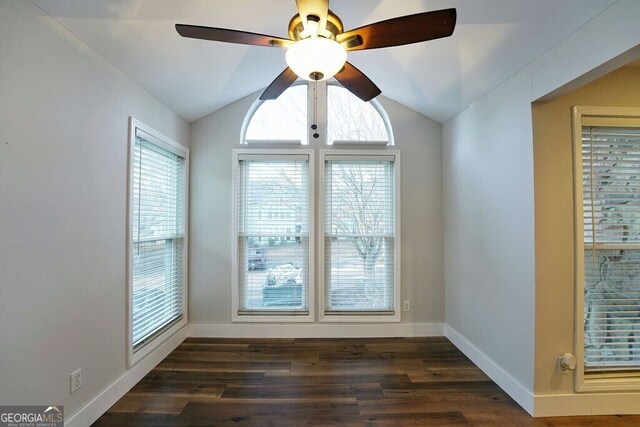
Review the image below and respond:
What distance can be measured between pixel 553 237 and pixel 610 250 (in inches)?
18.9

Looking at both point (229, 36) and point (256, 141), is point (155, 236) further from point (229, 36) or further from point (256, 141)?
point (229, 36)

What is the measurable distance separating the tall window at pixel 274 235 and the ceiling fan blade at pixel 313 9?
201 centimetres

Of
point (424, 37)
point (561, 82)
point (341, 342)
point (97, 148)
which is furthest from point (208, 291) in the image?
point (561, 82)

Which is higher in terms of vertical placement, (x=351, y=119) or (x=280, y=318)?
(x=351, y=119)

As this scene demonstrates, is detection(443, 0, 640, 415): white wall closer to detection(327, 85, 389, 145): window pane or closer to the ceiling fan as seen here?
detection(327, 85, 389, 145): window pane

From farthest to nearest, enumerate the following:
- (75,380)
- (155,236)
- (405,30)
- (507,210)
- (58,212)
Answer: (155,236)
(507,210)
(75,380)
(58,212)
(405,30)

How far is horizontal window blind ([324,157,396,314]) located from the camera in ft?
10.7

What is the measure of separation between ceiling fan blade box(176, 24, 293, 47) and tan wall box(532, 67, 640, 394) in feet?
5.95

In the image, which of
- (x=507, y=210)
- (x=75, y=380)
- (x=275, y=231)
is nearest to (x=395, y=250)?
(x=507, y=210)

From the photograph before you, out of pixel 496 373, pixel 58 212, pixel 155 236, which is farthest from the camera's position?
pixel 155 236

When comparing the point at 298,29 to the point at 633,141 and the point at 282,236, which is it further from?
the point at 633,141

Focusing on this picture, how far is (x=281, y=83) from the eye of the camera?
1.79 m

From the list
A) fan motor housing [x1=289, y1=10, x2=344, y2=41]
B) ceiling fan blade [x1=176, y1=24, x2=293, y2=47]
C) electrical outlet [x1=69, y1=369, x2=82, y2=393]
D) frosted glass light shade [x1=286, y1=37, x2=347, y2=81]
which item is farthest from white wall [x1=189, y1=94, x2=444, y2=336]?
frosted glass light shade [x1=286, y1=37, x2=347, y2=81]

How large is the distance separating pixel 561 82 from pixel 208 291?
3517 millimetres
